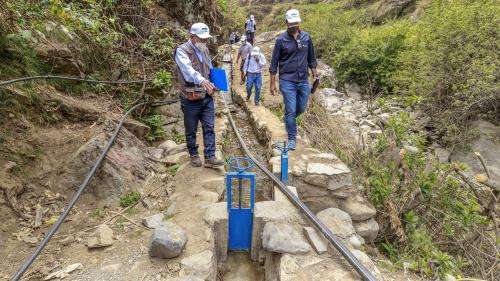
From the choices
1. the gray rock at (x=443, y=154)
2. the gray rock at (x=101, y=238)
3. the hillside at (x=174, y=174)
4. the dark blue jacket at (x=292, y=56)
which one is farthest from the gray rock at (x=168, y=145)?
the gray rock at (x=443, y=154)

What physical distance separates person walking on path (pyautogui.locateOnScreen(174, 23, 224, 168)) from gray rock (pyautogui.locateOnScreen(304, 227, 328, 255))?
196 cm

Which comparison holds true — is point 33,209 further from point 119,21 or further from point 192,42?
point 119,21

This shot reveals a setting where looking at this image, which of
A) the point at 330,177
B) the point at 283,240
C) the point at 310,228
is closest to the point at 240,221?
the point at 283,240

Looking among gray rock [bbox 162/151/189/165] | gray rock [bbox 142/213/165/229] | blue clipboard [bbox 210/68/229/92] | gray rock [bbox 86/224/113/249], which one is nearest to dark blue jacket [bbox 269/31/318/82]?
blue clipboard [bbox 210/68/229/92]

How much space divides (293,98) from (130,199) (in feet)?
9.93

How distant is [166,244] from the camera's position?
3.49m

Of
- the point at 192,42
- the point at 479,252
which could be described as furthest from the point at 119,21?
the point at 479,252

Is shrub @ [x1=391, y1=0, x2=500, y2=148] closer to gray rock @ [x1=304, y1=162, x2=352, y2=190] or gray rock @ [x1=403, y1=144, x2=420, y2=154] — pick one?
gray rock @ [x1=403, y1=144, x2=420, y2=154]

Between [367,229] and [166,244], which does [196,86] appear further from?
[367,229]

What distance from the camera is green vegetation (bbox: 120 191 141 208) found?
4.62 m

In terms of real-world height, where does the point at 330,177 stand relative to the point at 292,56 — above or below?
below

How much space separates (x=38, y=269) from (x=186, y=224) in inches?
57.7

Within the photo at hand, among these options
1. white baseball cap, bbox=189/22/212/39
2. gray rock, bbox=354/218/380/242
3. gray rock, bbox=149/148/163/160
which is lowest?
gray rock, bbox=354/218/380/242

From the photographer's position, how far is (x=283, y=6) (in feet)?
123
